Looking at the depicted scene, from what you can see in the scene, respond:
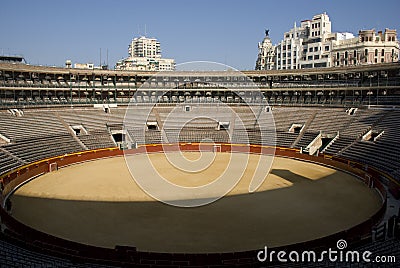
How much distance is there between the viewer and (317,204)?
74.7 ft

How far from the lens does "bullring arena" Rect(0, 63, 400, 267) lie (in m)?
16.4

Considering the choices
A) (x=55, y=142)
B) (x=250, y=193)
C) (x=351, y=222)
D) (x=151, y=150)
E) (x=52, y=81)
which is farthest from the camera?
(x=52, y=81)

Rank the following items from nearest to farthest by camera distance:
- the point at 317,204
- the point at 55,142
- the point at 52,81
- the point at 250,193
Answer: the point at 317,204
the point at 250,193
the point at 55,142
the point at 52,81

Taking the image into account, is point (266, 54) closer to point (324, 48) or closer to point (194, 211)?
point (324, 48)

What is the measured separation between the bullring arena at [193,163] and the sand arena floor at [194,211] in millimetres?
108

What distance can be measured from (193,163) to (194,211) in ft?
47.6

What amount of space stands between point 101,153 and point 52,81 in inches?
731

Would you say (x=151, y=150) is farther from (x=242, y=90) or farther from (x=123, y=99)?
(x=242, y=90)

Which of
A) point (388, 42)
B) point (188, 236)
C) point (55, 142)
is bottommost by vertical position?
point (188, 236)

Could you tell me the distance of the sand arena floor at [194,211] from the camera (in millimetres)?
17547

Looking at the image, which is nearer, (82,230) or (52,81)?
(82,230)

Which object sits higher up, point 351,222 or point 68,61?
point 68,61

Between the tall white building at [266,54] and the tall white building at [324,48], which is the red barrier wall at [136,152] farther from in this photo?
the tall white building at [266,54]

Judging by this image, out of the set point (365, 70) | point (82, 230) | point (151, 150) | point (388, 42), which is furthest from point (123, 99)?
Result: point (388, 42)
